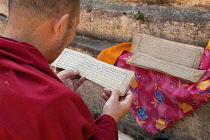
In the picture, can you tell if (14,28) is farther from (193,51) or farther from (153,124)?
(153,124)

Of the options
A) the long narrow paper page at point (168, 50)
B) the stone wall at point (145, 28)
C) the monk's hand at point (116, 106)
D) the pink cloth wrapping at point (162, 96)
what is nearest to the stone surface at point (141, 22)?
the stone wall at point (145, 28)

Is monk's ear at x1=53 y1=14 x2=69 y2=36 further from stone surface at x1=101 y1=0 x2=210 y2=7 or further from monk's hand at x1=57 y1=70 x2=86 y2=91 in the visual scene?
stone surface at x1=101 y1=0 x2=210 y2=7

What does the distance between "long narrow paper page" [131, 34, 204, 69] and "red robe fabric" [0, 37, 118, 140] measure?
105 centimetres

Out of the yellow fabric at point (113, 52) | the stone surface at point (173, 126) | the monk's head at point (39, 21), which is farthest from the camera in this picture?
the yellow fabric at point (113, 52)

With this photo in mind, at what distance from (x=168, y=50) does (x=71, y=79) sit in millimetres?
789

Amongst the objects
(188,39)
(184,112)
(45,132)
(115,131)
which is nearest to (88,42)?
(188,39)

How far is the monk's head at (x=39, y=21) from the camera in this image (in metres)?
1.01

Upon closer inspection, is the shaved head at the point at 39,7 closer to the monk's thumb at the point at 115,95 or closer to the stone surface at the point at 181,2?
the monk's thumb at the point at 115,95

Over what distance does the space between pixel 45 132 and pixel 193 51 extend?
4.16 ft

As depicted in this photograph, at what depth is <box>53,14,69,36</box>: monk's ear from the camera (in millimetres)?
1049

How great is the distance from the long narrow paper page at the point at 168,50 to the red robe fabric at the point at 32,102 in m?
1.05

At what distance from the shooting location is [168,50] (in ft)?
6.04

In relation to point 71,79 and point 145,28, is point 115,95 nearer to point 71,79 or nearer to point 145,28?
point 71,79

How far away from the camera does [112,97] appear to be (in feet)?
4.48
